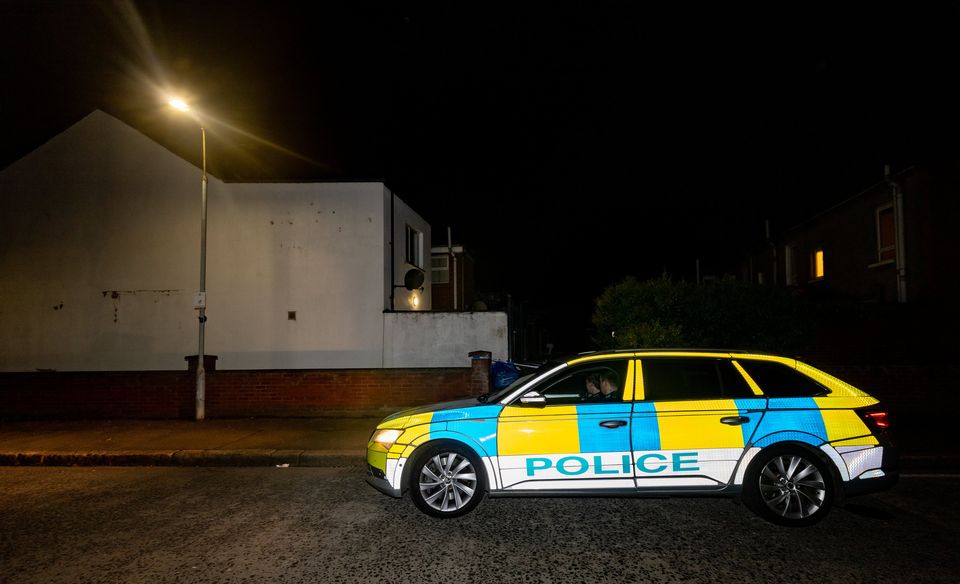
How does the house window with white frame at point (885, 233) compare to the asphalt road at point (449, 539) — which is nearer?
the asphalt road at point (449, 539)

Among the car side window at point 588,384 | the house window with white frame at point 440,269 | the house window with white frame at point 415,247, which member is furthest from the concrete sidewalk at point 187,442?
the house window with white frame at point 440,269

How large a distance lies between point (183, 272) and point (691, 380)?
12.7m

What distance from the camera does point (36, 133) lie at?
536 inches

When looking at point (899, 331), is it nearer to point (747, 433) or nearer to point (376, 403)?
point (747, 433)

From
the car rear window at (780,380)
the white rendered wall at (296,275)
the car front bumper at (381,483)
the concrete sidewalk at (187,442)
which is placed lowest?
the concrete sidewalk at (187,442)

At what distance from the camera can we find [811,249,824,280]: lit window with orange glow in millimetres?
18000

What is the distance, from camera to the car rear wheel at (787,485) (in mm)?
4547

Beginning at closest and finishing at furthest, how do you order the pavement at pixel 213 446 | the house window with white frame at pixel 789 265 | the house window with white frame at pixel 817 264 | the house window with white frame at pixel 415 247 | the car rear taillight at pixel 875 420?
the car rear taillight at pixel 875 420 → the pavement at pixel 213 446 → the house window with white frame at pixel 415 247 → the house window with white frame at pixel 817 264 → the house window with white frame at pixel 789 265

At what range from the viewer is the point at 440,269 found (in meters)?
21.1

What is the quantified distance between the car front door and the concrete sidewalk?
325 centimetres

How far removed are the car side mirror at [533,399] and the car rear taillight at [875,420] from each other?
2.84 metres

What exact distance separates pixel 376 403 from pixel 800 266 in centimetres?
1698

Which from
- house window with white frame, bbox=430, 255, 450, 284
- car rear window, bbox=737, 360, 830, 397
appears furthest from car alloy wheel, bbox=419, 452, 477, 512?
house window with white frame, bbox=430, 255, 450, 284

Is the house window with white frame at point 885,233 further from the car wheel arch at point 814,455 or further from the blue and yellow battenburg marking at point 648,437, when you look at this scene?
the car wheel arch at point 814,455
